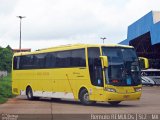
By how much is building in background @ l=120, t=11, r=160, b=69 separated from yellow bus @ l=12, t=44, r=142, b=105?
20.3m

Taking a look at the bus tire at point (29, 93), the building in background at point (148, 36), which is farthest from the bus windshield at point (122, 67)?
the building in background at point (148, 36)

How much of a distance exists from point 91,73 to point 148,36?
32111 millimetres

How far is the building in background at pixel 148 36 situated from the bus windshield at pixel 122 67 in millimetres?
22135

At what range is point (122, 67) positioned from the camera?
2328 cm

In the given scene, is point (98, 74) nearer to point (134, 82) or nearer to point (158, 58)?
point (134, 82)

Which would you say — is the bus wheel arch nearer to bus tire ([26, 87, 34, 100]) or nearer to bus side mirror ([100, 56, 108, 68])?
bus side mirror ([100, 56, 108, 68])

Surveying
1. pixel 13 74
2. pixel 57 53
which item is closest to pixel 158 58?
pixel 13 74

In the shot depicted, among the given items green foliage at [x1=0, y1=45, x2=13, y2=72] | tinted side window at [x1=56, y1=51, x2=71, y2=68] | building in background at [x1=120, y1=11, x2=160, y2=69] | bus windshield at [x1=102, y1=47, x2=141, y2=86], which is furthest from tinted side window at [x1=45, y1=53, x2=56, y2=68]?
green foliage at [x1=0, y1=45, x2=13, y2=72]

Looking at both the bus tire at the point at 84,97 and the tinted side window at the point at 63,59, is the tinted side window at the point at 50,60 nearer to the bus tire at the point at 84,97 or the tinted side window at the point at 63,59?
A: the tinted side window at the point at 63,59

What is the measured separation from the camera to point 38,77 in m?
29.1

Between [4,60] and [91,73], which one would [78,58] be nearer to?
[91,73]

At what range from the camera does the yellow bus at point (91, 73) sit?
23016mm

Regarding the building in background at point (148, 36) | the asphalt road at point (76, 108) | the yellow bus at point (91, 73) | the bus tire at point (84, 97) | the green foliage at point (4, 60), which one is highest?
the green foliage at point (4, 60)

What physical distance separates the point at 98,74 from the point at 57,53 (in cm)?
413
